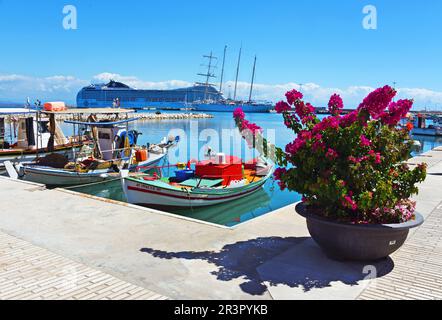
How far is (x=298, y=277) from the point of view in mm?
6203

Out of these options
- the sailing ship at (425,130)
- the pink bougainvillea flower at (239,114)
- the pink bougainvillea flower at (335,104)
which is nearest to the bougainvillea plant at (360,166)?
the pink bougainvillea flower at (335,104)

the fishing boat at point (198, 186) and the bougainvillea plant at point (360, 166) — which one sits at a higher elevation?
the bougainvillea plant at point (360, 166)

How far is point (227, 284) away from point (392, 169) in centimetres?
346

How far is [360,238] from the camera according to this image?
6.35 metres

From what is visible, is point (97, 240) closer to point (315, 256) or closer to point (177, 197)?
point (315, 256)

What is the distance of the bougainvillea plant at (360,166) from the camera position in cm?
628

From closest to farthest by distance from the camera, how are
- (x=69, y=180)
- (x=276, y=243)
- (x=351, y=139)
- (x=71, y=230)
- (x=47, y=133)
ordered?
(x=351, y=139)
(x=276, y=243)
(x=71, y=230)
(x=69, y=180)
(x=47, y=133)

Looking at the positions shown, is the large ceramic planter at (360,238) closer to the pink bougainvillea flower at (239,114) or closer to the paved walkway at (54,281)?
the paved walkway at (54,281)

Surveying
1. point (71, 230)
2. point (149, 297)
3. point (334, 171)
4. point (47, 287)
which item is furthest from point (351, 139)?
point (71, 230)

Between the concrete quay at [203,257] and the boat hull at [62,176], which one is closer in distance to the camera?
the concrete quay at [203,257]

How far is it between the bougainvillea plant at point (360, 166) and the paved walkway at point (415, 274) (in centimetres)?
91

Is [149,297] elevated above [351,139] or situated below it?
below

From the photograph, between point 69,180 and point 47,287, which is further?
point 69,180

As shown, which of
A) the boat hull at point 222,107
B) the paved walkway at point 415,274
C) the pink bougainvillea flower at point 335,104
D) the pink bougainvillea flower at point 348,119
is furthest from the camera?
the boat hull at point 222,107
